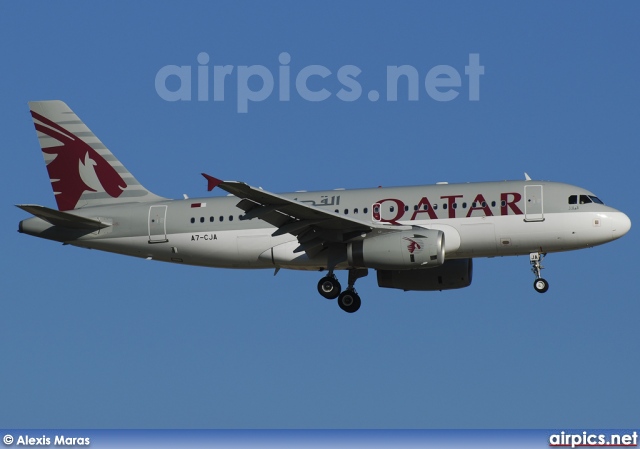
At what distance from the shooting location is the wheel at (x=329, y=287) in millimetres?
53062

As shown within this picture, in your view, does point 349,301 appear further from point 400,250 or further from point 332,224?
point 400,250

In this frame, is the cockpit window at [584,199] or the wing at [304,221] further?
the cockpit window at [584,199]

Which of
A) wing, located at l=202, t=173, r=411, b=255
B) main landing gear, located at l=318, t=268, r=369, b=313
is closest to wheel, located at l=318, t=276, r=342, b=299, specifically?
main landing gear, located at l=318, t=268, r=369, b=313

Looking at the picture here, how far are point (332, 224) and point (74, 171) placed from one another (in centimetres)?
1251

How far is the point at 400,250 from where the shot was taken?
50.2 meters

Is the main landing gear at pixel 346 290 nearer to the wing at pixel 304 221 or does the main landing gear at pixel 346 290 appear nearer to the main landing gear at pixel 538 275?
the wing at pixel 304 221

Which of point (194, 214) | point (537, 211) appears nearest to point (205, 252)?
point (194, 214)

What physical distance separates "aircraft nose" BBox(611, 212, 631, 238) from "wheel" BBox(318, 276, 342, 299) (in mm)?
10470

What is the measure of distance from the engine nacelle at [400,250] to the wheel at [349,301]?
9.60 feet

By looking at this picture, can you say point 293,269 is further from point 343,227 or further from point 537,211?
point 537,211

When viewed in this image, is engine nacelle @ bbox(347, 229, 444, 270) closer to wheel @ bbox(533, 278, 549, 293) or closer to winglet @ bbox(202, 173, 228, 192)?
wheel @ bbox(533, 278, 549, 293)

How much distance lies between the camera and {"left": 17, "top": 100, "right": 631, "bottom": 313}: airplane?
166 ft

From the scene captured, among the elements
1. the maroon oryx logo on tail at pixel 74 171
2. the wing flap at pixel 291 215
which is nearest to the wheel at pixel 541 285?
the wing flap at pixel 291 215

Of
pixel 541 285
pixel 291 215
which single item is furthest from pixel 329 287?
pixel 541 285
